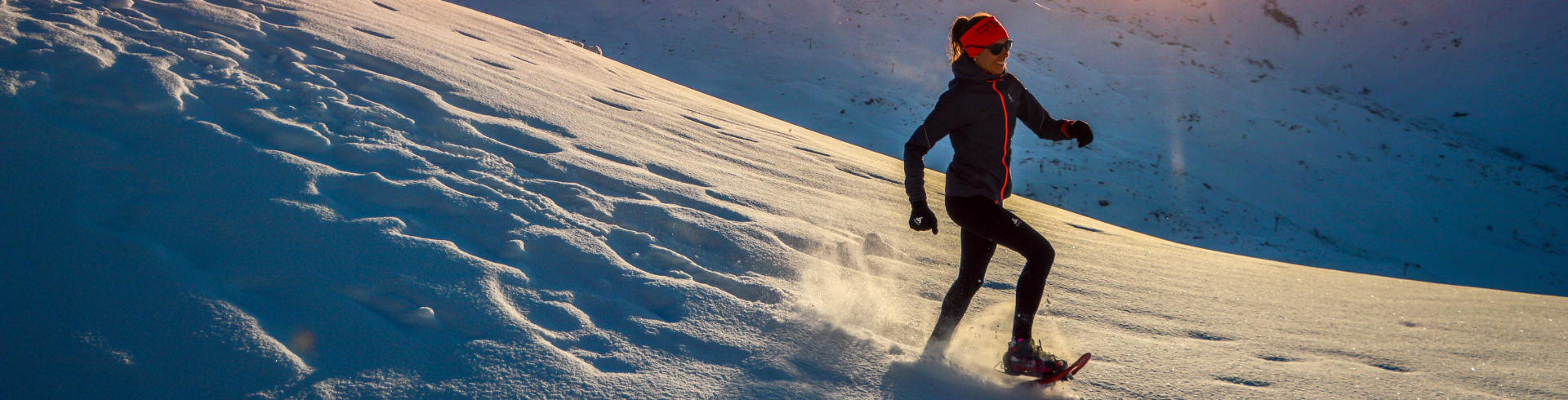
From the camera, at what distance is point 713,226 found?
3.69 metres

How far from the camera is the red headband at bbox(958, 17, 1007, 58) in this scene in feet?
8.68

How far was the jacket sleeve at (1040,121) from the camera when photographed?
2.95 meters

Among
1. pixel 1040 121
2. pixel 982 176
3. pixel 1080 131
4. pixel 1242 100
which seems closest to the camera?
pixel 982 176

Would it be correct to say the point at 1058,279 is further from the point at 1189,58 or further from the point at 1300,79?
the point at 1300,79

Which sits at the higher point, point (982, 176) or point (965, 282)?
point (982, 176)

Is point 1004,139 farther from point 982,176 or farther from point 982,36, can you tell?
point 982,36

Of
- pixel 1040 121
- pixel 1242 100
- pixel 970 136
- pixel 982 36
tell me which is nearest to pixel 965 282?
pixel 970 136

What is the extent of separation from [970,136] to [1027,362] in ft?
2.89

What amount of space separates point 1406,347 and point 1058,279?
1668mm

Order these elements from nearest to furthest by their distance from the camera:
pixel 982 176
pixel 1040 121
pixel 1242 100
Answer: pixel 982 176, pixel 1040 121, pixel 1242 100

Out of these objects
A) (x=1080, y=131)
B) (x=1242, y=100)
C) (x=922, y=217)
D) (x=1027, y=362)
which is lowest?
(x=1027, y=362)

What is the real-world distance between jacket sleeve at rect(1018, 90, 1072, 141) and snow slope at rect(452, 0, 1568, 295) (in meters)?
6.70

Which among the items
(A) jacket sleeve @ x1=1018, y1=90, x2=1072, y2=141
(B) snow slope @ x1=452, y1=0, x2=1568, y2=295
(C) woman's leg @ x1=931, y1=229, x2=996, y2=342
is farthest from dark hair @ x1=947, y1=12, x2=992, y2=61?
(B) snow slope @ x1=452, y1=0, x2=1568, y2=295

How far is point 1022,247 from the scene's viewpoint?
261cm
